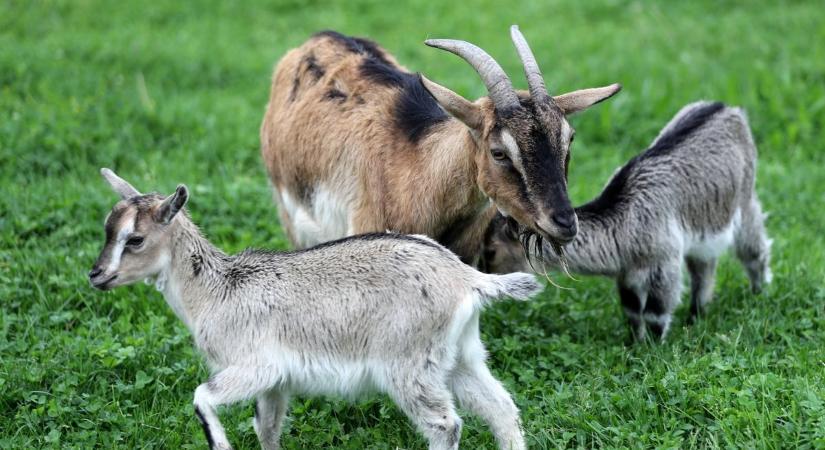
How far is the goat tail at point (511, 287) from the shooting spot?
15.1ft

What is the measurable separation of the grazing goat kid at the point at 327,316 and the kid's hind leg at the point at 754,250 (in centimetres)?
283

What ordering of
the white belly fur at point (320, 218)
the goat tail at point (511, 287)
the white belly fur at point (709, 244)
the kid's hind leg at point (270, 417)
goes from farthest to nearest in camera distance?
the white belly fur at point (709, 244)
the white belly fur at point (320, 218)
the kid's hind leg at point (270, 417)
the goat tail at point (511, 287)

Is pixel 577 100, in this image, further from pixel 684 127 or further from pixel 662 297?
pixel 684 127

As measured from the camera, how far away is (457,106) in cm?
516

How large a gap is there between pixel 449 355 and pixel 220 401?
101 cm

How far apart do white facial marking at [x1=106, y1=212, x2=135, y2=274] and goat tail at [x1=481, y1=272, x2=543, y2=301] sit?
1.64 meters

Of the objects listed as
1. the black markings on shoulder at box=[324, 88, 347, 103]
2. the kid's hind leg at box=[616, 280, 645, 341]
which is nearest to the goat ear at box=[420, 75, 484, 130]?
the black markings on shoulder at box=[324, 88, 347, 103]

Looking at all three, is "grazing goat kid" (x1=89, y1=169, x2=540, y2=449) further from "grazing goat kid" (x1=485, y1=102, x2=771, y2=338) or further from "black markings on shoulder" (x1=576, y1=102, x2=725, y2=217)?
"black markings on shoulder" (x1=576, y1=102, x2=725, y2=217)

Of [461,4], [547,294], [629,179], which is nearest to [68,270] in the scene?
[547,294]

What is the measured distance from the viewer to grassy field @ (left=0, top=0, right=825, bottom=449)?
204 inches

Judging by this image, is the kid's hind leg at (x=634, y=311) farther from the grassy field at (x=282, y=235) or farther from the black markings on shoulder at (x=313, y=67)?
the black markings on shoulder at (x=313, y=67)

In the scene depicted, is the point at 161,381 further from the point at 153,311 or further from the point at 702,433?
the point at 702,433

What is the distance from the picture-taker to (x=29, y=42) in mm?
10781

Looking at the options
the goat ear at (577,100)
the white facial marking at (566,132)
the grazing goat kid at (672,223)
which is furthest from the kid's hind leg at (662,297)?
the white facial marking at (566,132)
